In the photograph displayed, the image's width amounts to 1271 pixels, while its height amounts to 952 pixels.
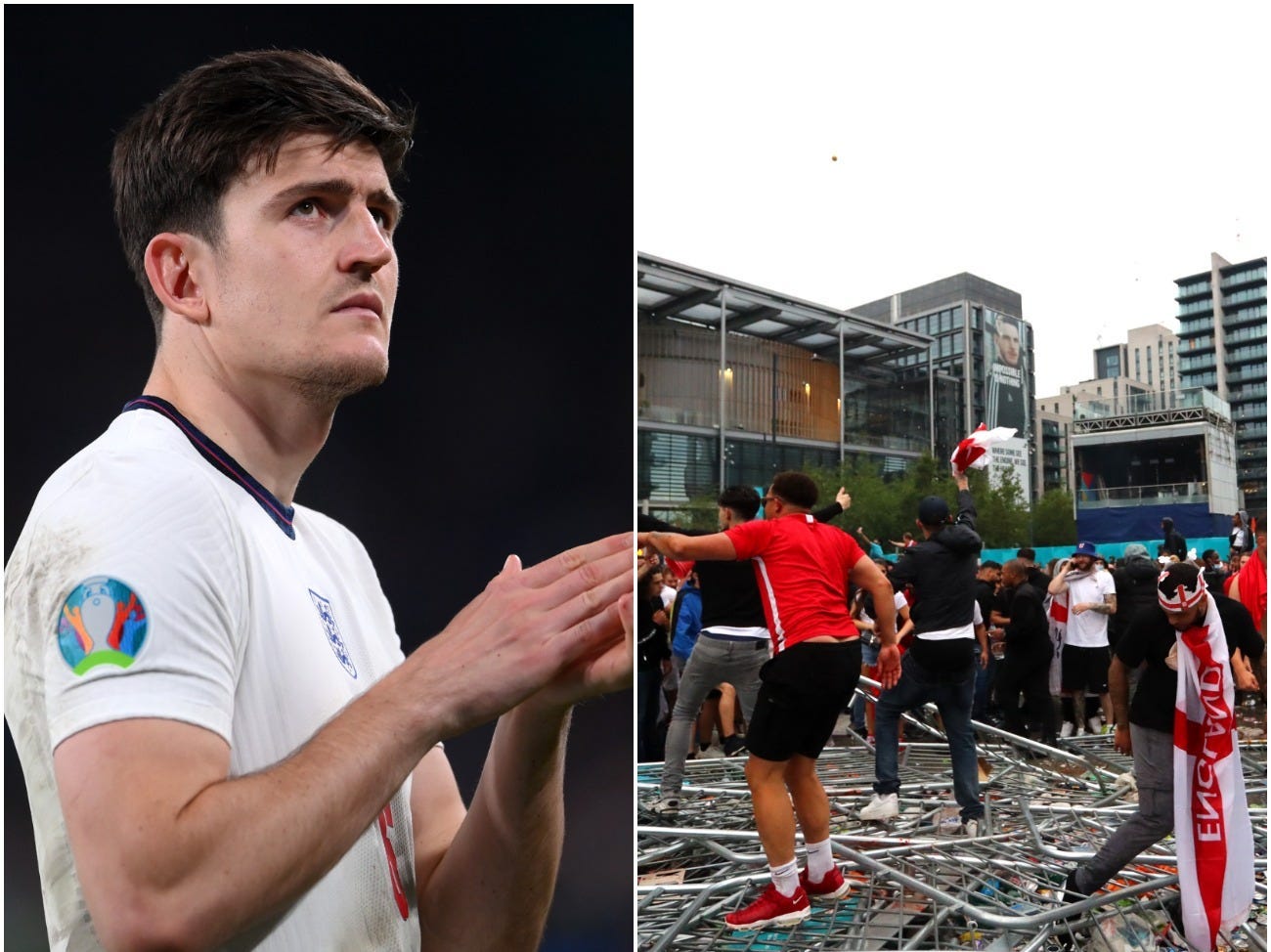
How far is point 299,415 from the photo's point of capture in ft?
3.39

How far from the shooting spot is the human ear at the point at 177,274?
1.01 m

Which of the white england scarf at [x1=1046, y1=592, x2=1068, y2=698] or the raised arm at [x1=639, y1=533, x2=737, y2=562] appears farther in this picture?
the white england scarf at [x1=1046, y1=592, x2=1068, y2=698]

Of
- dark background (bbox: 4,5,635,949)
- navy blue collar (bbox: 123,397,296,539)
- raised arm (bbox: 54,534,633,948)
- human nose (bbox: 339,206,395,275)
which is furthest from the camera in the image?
dark background (bbox: 4,5,635,949)

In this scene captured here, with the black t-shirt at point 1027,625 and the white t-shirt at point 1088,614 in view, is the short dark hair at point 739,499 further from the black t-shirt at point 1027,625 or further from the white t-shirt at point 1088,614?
the white t-shirt at point 1088,614

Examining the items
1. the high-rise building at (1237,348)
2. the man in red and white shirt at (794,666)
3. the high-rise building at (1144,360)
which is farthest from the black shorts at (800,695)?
the high-rise building at (1237,348)

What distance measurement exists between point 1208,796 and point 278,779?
7.75 feet

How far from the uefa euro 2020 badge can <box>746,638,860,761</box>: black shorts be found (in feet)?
5.53

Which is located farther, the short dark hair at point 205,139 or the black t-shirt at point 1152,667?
the black t-shirt at point 1152,667

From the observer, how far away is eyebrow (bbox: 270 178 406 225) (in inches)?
40.4

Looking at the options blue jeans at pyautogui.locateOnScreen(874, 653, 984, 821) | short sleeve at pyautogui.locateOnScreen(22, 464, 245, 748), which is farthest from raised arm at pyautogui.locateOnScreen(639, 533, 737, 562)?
short sleeve at pyautogui.locateOnScreen(22, 464, 245, 748)

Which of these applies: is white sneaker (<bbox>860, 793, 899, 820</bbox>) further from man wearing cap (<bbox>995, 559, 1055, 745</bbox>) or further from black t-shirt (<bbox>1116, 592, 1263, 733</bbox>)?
black t-shirt (<bbox>1116, 592, 1263, 733</bbox>)

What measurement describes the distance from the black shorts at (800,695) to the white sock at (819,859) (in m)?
0.22

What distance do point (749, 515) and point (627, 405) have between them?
1.92ft

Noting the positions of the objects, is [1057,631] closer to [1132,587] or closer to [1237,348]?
[1132,587]
